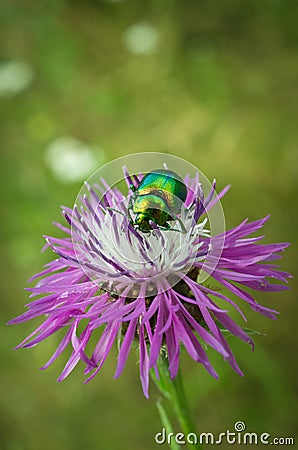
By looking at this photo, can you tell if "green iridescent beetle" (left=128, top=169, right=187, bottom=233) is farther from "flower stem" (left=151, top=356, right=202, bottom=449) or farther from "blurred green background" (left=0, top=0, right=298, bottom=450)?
"blurred green background" (left=0, top=0, right=298, bottom=450)

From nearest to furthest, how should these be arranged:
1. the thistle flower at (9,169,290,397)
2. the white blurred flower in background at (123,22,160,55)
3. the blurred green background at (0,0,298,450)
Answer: the thistle flower at (9,169,290,397) → the blurred green background at (0,0,298,450) → the white blurred flower in background at (123,22,160,55)

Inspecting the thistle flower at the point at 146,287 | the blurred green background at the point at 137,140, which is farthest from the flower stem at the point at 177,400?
the blurred green background at the point at 137,140

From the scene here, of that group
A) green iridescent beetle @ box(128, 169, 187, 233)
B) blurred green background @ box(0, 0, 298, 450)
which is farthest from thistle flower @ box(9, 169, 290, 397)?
blurred green background @ box(0, 0, 298, 450)

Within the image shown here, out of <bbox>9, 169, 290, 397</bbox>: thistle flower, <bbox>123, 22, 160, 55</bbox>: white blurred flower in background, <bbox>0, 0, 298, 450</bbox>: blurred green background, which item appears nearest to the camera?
<bbox>9, 169, 290, 397</bbox>: thistle flower

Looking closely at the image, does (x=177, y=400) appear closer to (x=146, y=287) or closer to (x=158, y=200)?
(x=146, y=287)

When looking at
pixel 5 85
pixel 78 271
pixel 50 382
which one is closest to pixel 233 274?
pixel 78 271
